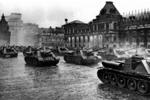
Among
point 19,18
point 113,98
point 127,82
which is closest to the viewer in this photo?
point 113,98

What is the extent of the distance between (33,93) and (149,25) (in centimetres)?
4249

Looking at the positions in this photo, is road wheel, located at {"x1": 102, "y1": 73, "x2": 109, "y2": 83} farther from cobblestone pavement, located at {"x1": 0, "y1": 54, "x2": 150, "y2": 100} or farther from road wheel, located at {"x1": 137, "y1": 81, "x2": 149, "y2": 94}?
road wheel, located at {"x1": 137, "y1": 81, "x2": 149, "y2": 94}

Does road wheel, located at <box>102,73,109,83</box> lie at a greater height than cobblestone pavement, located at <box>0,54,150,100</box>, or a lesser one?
greater

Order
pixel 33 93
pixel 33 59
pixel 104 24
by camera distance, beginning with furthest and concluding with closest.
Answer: pixel 104 24
pixel 33 59
pixel 33 93

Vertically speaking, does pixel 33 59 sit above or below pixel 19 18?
below

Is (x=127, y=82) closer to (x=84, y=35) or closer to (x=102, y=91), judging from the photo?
(x=102, y=91)

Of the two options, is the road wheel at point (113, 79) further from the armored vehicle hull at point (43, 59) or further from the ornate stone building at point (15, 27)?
the ornate stone building at point (15, 27)

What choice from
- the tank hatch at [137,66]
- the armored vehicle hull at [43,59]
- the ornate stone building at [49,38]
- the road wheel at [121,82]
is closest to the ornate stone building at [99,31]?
the ornate stone building at [49,38]

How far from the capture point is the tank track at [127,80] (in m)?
9.87

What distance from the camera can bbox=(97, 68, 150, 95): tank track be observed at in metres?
9.87

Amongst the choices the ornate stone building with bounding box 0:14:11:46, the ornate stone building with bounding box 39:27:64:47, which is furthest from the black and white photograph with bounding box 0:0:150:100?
the ornate stone building with bounding box 0:14:11:46

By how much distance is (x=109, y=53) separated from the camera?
26094 mm

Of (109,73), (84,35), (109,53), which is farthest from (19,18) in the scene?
(109,73)

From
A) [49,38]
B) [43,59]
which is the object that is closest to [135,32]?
[43,59]
